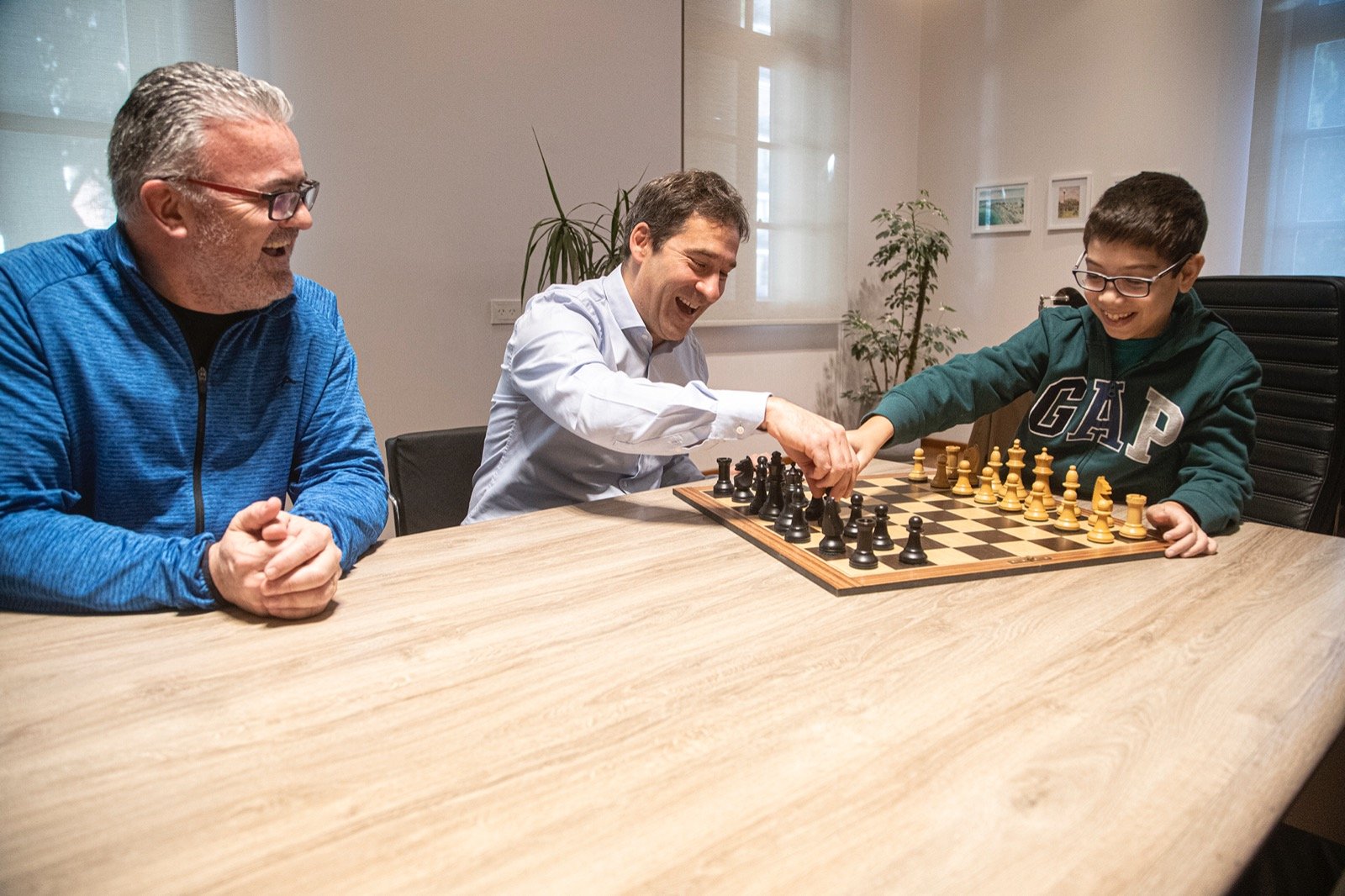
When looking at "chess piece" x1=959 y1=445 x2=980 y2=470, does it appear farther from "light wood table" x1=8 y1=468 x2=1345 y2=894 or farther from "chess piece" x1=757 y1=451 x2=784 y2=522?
"light wood table" x1=8 y1=468 x2=1345 y2=894

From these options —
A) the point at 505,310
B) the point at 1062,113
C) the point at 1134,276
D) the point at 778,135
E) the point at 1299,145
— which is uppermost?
the point at 1062,113

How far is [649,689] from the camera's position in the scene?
91 centimetres

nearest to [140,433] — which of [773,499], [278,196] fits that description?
[278,196]

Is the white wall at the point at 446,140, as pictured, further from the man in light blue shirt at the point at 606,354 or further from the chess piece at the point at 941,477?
the chess piece at the point at 941,477

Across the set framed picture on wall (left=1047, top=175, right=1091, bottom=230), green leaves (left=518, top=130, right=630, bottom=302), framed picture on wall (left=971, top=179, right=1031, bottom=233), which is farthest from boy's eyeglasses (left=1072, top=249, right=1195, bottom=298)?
framed picture on wall (left=971, top=179, right=1031, bottom=233)

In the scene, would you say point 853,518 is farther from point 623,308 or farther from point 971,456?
point 623,308

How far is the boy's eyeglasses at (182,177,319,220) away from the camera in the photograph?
52.0 inches

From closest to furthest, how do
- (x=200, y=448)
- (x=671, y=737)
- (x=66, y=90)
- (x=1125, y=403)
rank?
1. (x=671, y=737)
2. (x=200, y=448)
3. (x=1125, y=403)
4. (x=66, y=90)

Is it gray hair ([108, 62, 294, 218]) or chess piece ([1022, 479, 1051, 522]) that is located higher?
gray hair ([108, 62, 294, 218])

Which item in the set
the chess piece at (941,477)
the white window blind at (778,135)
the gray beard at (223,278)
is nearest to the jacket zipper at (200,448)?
the gray beard at (223,278)

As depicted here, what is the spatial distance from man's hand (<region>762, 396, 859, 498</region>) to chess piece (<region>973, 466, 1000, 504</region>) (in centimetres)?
36

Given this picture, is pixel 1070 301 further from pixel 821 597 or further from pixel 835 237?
pixel 835 237

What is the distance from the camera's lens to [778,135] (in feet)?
16.5

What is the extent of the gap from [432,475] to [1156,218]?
169 centimetres
